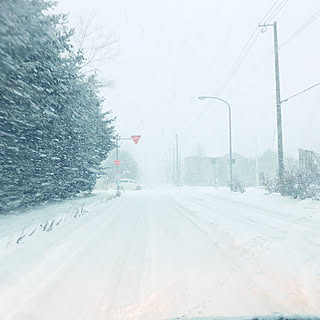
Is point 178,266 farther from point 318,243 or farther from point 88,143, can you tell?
point 88,143

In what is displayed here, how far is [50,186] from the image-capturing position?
11.2 meters

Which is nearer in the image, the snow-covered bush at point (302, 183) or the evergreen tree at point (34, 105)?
the evergreen tree at point (34, 105)

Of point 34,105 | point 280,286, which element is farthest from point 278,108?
point 280,286

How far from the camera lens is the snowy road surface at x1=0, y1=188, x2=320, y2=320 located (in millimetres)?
Answer: 3098

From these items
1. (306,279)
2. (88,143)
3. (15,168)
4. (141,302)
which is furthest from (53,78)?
(306,279)

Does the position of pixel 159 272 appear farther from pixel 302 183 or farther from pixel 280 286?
pixel 302 183

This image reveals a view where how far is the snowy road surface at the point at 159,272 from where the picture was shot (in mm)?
3098

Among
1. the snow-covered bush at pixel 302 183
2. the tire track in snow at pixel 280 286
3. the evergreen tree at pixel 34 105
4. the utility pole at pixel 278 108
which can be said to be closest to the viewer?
the tire track in snow at pixel 280 286

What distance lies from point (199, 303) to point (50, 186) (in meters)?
9.34

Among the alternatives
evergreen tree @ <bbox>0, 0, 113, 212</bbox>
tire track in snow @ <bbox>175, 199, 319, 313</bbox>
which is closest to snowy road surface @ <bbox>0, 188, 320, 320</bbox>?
tire track in snow @ <bbox>175, 199, 319, 313</bbox>

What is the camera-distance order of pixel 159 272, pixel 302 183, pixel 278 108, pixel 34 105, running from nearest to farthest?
pixel 159 272
pixel 34 105
pixel 302 183
pixel 278 108

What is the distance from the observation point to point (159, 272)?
4246mm

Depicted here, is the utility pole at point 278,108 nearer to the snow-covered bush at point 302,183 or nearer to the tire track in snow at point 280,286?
the snow-covered bush at point 302,183

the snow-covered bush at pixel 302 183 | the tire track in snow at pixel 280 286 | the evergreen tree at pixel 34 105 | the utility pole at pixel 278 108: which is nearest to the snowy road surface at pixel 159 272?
the tire track in snow at pixel 280 286
